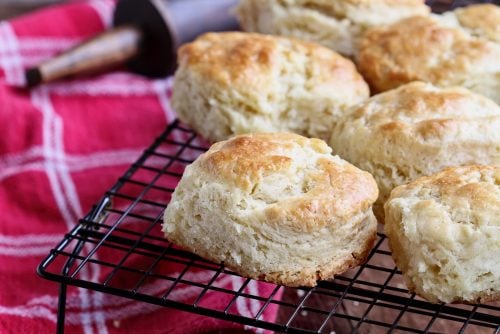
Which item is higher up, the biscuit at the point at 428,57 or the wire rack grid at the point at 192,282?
the biscuit at the point at 428,57

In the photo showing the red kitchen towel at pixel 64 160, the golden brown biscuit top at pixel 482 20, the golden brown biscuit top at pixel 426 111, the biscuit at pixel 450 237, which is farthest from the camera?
the golden brown biscuit top at pixel 482 20

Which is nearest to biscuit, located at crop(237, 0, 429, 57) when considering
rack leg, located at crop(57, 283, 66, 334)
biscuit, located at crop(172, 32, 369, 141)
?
biscuit, located at crop(172, 32, 369, 141)

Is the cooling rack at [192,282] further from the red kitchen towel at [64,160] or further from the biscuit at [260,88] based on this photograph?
the biscuit at [260,88]

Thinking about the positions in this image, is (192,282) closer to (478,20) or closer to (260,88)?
(260,88)

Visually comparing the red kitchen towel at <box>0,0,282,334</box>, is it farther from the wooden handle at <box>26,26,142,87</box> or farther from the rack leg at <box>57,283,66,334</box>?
the rack leg at <box>57,283,66,334</box>

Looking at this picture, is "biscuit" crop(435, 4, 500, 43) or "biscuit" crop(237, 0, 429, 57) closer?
"biscuit" crop(435, 4, 500, 43)

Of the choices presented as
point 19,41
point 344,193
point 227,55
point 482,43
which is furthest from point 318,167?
point 19,41

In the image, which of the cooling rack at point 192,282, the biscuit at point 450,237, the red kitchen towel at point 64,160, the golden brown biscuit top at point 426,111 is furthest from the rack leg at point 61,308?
the golden brown biscuit top at point 426,111
